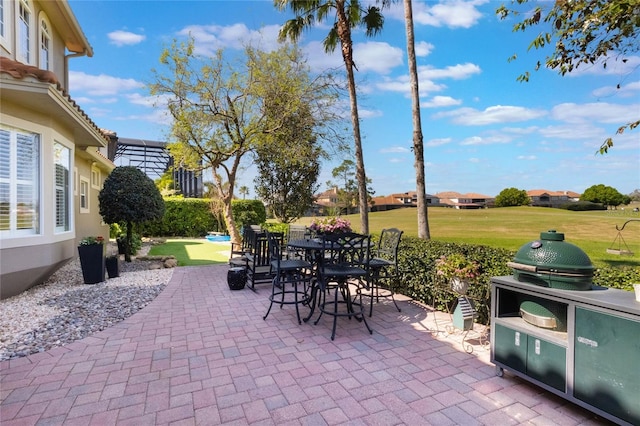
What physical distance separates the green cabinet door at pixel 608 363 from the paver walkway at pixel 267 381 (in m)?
0.29

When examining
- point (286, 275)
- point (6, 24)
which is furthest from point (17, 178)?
point (286, 275)

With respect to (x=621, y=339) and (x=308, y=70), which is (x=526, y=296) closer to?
(x=621, y=339)

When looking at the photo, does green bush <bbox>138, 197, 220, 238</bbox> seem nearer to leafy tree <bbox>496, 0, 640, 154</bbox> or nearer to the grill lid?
leafy tree <bbox>496, 0, 640, 154</bbox>

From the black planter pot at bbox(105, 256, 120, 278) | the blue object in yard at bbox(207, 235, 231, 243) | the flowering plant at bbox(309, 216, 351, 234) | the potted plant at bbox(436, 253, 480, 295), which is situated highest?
the flowering plant at bbox(309, 216, 351, 234)

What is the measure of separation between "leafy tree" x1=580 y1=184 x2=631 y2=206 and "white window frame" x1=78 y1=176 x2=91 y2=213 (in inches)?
1002

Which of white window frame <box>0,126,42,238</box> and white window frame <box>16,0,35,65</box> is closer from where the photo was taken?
white window frame <box>0,126,42,238</box>

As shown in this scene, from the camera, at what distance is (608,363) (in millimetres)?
2047

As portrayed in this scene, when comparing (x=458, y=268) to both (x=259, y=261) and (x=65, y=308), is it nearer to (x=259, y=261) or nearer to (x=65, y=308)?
(x=259, y=261)

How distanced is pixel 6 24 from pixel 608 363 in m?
9.07

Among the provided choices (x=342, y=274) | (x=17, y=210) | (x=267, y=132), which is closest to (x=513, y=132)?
(x=267, y=132)

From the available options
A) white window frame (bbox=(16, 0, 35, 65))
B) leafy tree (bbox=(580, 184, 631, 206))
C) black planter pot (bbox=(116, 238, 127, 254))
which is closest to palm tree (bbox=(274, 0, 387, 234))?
white window frame (bbox=(16, 0, 35, 65))

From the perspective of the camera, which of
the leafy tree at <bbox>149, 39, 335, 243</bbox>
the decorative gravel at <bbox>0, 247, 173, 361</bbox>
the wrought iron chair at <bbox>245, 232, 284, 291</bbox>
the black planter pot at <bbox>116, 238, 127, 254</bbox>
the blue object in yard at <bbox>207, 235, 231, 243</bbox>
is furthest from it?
the blue object in yard at <bbox>207, 235, 231, 243</bbox>

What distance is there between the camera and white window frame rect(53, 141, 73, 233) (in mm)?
6121

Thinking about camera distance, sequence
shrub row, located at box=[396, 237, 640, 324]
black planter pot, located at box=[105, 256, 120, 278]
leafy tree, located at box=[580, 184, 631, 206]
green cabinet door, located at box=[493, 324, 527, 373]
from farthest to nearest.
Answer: leafy tree, located at box=[580, 184, 631, 206] → black planter pot, located at box=[105, 256, 120, 278] → shrub row, located at box=[396, 237, 640, 324] → green cabinet door, located at box=[493, 324, 527, 373]
